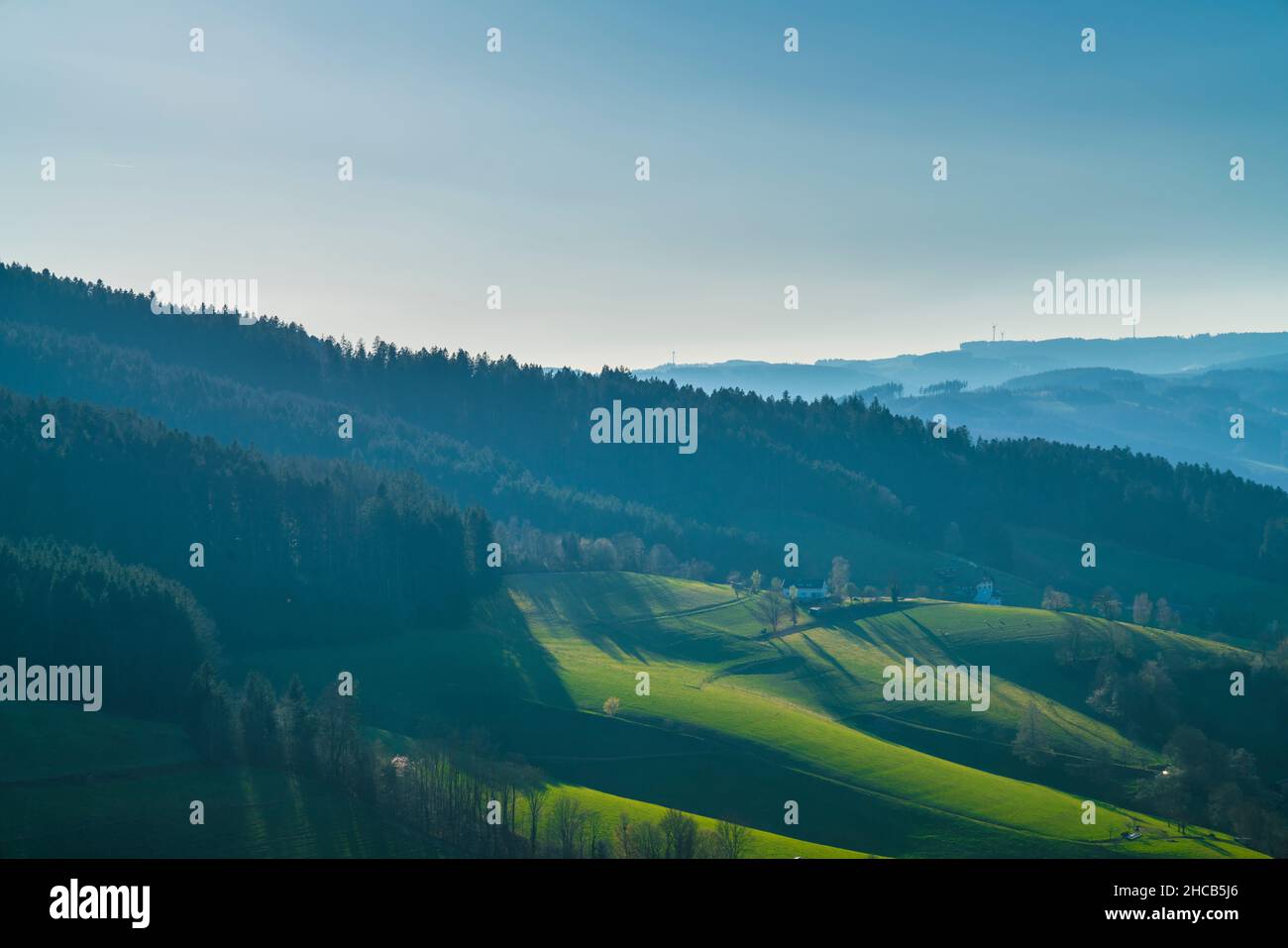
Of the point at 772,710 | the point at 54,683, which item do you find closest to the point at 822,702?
the point at 772,710

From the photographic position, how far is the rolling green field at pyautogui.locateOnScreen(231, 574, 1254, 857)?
66.9m

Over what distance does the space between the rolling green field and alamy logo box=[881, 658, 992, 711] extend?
1.30 m

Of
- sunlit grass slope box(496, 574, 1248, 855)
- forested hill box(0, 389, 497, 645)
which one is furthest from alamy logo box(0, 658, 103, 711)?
sunlit grass slope box(496, 574, 1248, 855)

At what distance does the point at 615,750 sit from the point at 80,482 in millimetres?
64649

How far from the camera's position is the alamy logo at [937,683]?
90.0 meters

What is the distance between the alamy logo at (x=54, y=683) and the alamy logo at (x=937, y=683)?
6113cm

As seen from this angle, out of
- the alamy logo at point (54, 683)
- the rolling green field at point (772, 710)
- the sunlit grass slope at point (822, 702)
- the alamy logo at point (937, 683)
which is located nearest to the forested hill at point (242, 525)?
the rolling green field at point (772, 710)

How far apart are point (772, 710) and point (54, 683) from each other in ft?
172

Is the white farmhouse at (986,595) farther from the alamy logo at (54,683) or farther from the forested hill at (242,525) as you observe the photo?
the alamy logo at (54,683)

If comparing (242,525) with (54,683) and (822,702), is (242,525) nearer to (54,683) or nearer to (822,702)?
(54,683)

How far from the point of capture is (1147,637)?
104m

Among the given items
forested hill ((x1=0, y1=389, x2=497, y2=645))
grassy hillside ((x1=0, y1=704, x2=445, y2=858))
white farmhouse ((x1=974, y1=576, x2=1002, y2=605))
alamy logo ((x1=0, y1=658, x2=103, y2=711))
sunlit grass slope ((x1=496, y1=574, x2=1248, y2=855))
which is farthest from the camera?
white farmhouse ((x1=974, y1=576, x2=1002, y2=605))

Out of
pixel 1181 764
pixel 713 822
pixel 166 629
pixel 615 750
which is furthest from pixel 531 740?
pixel 1181 764

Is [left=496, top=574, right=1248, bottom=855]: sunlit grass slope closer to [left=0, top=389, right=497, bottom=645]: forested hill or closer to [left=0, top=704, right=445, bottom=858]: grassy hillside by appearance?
[left=0, top=389, right=497, bottom=645]: forested hill
